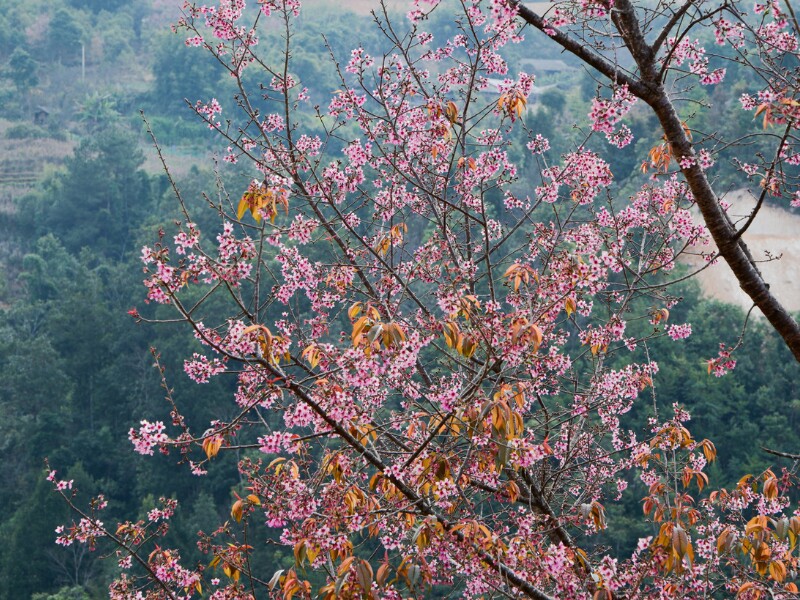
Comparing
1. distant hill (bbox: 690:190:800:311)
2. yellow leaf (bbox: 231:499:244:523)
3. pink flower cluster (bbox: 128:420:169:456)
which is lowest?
pink flower cluster (bbox: 128:420:169:456)

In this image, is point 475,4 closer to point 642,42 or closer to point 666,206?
point 642,42

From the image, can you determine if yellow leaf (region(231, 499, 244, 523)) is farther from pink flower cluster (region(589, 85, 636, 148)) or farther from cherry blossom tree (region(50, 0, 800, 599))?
pink flower cluster (region(589, 85, 636, 148))

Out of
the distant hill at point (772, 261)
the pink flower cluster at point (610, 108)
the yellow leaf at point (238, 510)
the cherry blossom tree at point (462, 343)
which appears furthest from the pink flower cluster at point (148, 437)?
the distant hill at point (772, 261)

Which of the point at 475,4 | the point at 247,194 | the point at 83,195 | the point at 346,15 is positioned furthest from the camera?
the point at 346,15

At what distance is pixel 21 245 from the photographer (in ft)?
108

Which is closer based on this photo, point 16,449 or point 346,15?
point 16,449

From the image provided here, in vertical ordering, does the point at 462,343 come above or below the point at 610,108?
below

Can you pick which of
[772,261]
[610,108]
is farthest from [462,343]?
[772,261]

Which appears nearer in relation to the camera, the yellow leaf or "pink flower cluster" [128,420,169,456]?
"pink flower cluster" [128,420,169,456]

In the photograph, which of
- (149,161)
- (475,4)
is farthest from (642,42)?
(149,161)

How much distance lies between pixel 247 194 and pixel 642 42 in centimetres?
144

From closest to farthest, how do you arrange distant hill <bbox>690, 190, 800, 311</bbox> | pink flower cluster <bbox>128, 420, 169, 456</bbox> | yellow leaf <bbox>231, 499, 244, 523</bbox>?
pink flower cluster <bbox>128, 420, 169, 456</bbox>, yellow leaf <bbox>231, 499, 244, 523</bbox>, distant hill <bbox>690, 190, 800, 311</bbox>

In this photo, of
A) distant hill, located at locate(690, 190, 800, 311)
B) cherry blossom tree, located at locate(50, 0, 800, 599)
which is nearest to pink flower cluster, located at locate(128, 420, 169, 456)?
cherry blossom tree, located at locate(50, 0, 800, 599)

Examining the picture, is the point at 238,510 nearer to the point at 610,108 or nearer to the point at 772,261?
the point at 610,108
